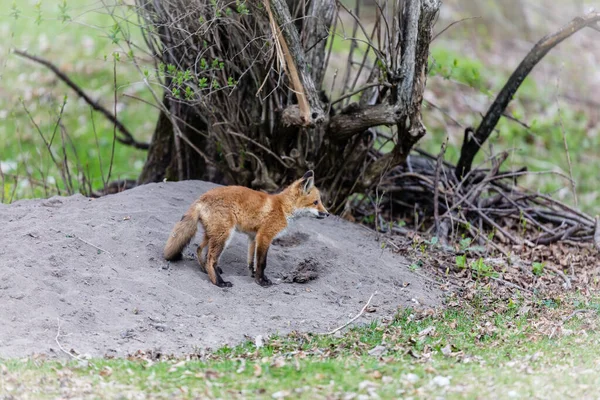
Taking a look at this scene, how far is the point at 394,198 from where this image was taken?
9812 mm

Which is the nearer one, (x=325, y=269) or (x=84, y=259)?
(x=84, y=259)

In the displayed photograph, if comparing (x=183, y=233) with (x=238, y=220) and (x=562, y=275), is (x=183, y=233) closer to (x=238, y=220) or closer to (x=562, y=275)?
(x=238, y=220)

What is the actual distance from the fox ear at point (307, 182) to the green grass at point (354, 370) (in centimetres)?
175

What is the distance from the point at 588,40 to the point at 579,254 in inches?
542

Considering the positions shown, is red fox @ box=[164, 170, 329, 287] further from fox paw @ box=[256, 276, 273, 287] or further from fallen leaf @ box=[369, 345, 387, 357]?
fallen leaf @ box=[369, 345, 387, 357]

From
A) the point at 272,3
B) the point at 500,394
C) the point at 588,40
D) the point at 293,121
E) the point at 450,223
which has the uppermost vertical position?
the point at 588,40

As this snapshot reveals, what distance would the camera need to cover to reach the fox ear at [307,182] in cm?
744

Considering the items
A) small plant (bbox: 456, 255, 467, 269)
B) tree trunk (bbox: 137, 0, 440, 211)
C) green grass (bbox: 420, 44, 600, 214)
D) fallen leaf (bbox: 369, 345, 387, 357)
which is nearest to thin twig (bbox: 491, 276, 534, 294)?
small plant (bbox: 456, 255, 467, 269)

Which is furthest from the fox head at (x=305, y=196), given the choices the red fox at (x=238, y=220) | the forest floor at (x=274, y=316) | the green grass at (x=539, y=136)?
the green grass at (x=539, y=136)

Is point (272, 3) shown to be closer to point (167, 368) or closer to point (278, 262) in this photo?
point (278, 262)

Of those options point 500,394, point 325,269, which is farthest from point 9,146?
point 500,394

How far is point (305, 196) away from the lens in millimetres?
7535

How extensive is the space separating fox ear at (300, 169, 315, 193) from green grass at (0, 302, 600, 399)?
1752 millimetres

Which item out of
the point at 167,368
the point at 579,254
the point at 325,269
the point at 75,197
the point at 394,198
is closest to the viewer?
the point at 167,368
